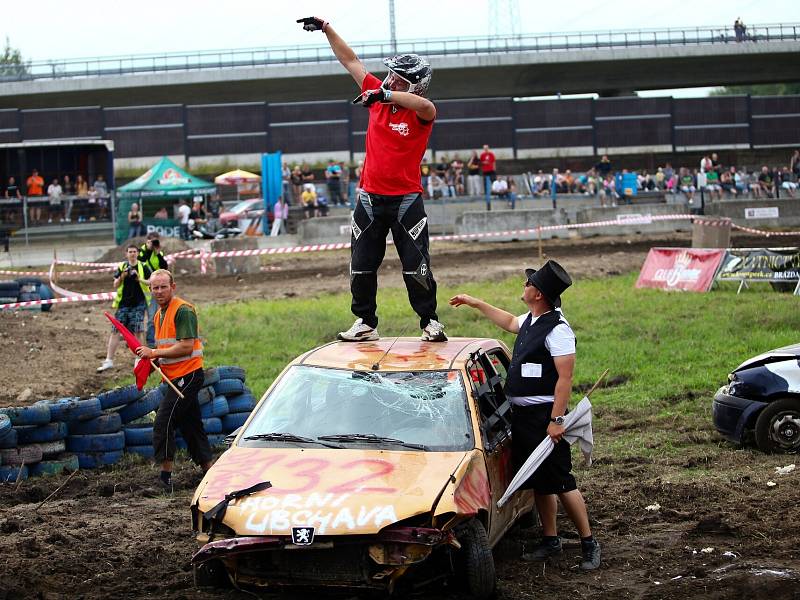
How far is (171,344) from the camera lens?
392 inches

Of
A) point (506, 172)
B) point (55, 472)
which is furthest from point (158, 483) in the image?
point (506, 172)

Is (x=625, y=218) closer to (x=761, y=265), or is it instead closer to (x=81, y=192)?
(x=761, y=265)

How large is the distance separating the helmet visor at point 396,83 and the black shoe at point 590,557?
11.6 ft

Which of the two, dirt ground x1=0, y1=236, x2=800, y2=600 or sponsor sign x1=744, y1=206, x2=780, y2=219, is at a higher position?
sponsor sign x1=744, y1=206, x2=780, y2=219

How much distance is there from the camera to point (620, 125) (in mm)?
45062

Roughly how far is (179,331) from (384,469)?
3.63 m

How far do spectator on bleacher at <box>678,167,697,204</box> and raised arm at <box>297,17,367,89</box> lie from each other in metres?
30.9

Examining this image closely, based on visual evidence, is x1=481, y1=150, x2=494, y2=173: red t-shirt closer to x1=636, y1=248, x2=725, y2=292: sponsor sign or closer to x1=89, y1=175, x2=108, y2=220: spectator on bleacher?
x1=89, y1=175, x2=108, y2=220: spectator on bleacher

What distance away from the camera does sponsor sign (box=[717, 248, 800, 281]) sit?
20.8 metres

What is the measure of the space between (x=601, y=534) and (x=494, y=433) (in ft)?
4.65

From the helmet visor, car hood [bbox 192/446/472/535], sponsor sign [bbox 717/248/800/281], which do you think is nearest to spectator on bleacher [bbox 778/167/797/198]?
sponsor sign [bbox 717/248/800/281]

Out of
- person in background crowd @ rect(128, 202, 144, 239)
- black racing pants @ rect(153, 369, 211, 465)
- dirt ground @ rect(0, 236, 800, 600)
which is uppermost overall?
person in background crowd @ rect(128, 202, 144, 239)

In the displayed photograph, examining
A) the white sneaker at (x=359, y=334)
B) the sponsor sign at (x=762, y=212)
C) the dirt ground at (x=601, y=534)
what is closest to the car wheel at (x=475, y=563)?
the dirt ground at (x=601, y=534)

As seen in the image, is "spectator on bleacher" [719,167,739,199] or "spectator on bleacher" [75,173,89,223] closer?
"spectator on bleacher" [75,173,89,223]
